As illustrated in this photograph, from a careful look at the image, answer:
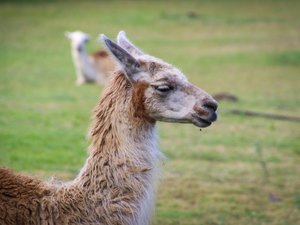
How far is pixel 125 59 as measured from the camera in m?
5.91

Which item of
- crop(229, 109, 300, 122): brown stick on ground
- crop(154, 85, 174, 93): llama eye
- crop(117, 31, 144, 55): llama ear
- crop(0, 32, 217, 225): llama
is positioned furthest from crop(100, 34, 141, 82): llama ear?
crop(229, 109, 300, 122): brown stick on ground

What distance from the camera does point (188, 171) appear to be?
11.5 meters

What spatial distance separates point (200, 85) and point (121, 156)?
48.0 ft

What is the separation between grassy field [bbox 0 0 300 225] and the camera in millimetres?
10528

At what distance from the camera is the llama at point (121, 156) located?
5.62 metres

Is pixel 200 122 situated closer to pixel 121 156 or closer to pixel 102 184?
pixel 121 156

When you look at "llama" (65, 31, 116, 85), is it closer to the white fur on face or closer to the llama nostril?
the white fur on face

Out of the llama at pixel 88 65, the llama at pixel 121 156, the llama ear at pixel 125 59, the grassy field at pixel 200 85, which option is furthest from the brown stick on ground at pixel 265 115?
the llama ear at pixel 125 59

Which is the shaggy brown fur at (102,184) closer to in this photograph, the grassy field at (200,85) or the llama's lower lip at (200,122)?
the llama's lower lip at (200,122)

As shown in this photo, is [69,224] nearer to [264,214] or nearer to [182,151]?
[264,214]

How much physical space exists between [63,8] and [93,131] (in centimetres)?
3324

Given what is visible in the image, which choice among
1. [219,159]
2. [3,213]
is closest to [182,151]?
[219,159]

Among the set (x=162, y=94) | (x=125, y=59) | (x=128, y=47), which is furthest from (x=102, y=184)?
(x=128, y=47)

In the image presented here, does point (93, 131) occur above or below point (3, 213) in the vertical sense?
above
